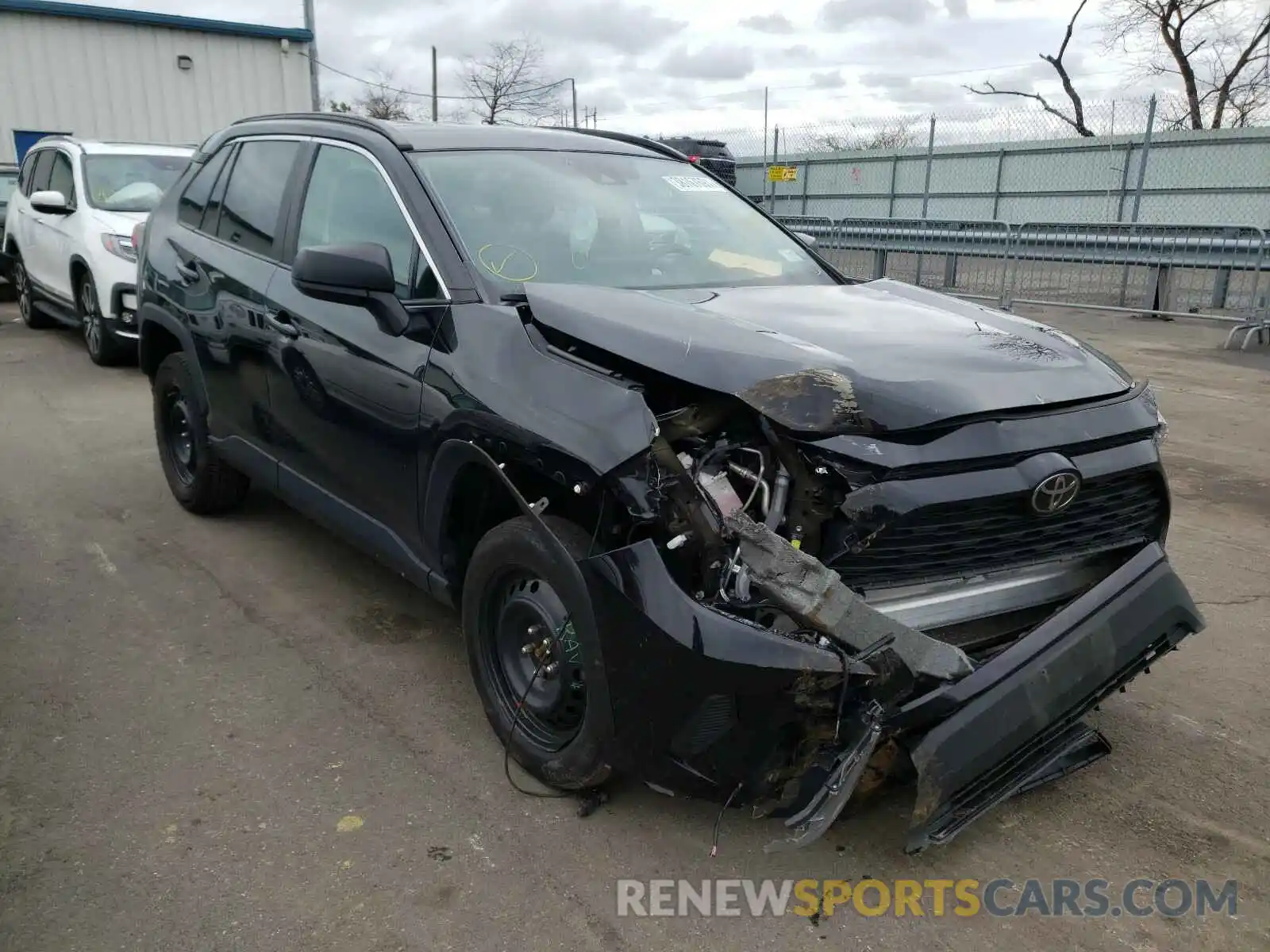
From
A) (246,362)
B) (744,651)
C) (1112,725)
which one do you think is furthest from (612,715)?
(246,362)

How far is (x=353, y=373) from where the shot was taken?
3484 mm

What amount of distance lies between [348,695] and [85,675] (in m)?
1.00

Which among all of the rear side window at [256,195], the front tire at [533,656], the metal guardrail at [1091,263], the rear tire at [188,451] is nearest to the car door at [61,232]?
the rear tire at [188,451]

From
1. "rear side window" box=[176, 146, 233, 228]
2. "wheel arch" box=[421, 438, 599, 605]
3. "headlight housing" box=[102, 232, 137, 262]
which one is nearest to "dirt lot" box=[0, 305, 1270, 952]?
"wheel arch" box=[421, 438, 599, 605]

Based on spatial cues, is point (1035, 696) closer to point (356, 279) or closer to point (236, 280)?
point (356, 279)

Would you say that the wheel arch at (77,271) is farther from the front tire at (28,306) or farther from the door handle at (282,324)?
the door handle at (282,324)

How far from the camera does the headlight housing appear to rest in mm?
8406

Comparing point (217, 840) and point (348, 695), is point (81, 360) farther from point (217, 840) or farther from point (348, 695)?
point (217, 840)

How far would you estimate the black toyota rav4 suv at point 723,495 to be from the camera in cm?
235

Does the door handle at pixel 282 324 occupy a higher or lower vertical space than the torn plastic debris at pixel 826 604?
higher

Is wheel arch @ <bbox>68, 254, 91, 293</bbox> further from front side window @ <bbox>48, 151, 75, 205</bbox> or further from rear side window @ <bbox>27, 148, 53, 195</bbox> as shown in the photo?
rear side window @ <bbox>27, 148, 53, 195</bbox>

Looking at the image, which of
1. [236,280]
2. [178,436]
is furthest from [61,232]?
[236,280]

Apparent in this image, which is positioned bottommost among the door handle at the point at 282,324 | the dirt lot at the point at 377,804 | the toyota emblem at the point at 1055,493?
the dirt lot at the point at 377,804

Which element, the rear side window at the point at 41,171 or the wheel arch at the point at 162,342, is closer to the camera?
the wheel arch at the point at 162,342
